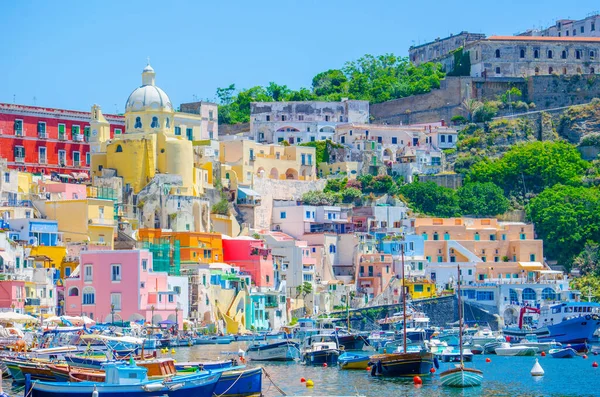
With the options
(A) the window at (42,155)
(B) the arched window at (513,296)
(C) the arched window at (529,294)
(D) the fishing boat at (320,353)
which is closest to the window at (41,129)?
(A) the window at (42,155)

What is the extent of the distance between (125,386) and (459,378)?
54.0 ft

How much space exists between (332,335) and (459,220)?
118 ft

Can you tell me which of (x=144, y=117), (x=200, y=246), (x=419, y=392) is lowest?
(x=419, y=392)

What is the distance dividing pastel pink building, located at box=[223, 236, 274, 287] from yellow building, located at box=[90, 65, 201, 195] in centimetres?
595

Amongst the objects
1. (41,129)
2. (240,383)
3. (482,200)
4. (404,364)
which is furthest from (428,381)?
(482,200)

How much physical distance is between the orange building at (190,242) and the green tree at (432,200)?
23829 millimetres

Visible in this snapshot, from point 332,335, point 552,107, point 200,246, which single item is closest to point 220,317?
point 200,246

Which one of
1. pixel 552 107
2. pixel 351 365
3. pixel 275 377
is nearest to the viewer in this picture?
pixel 275 377

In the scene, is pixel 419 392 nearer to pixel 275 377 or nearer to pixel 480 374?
pixel 480 374

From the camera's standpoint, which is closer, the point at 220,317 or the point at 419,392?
the point at 419,392

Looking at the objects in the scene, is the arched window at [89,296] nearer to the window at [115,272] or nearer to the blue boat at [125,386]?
the window at [115,272]

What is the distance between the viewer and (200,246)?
87188 millimetres

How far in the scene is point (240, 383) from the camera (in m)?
47.9

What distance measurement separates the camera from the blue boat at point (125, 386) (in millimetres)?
43344
